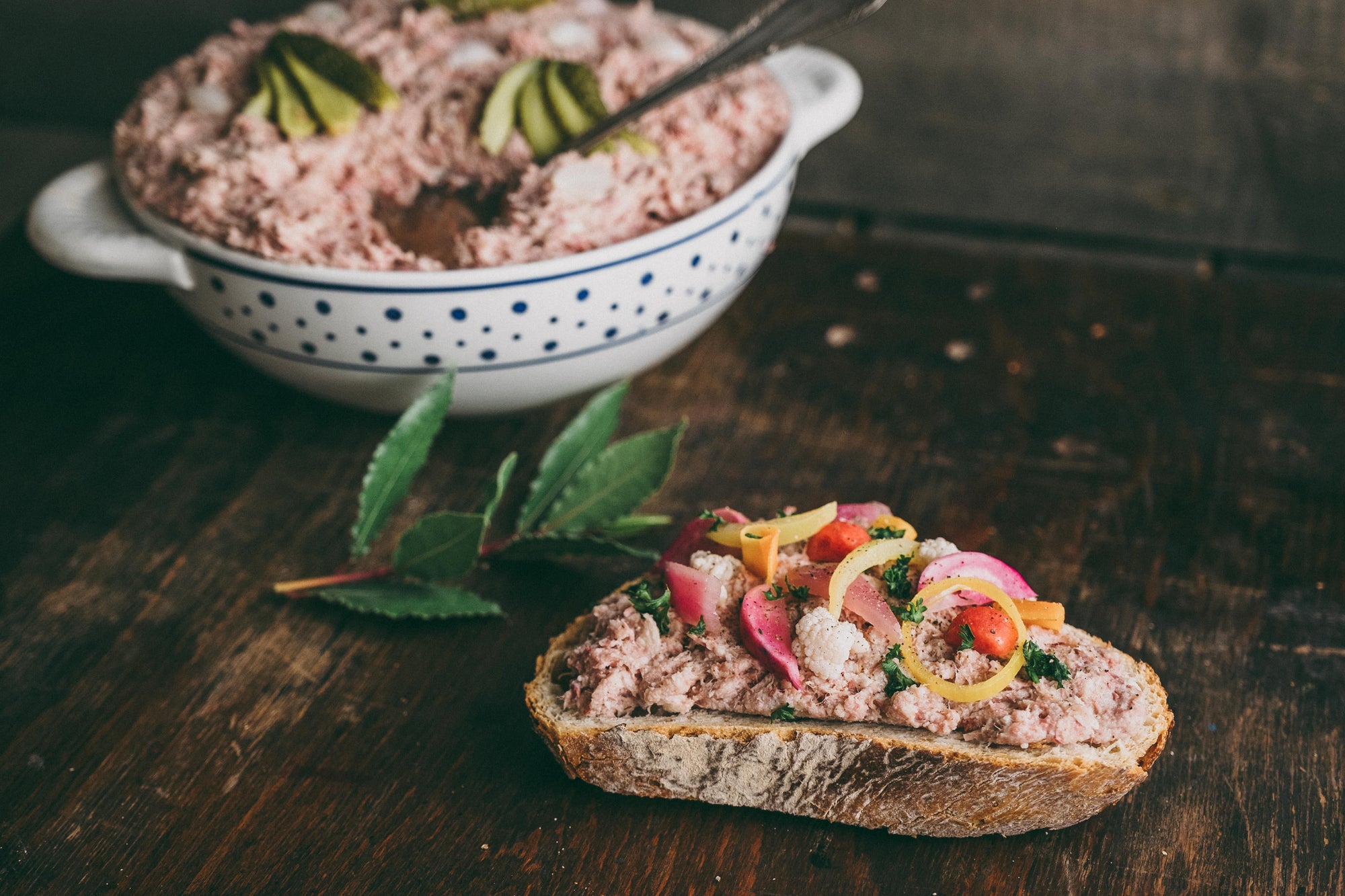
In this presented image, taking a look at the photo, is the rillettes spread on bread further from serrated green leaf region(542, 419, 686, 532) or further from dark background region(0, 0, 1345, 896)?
serrated green leaf region(542, 419, 686, 532)

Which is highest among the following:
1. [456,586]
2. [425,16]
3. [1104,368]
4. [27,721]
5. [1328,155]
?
[425,16]

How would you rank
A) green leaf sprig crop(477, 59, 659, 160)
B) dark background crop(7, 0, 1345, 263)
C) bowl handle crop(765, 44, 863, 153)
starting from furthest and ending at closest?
dark background crop(7, 0, 1345, 263) → bowl handle crop(765, 44, 863, 153) → green leaf sprig crop(477, 59, 659, 160)

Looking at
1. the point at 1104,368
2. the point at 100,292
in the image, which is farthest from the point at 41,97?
the point at 1104,368

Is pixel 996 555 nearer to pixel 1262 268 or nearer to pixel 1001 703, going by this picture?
pixel 1001 703

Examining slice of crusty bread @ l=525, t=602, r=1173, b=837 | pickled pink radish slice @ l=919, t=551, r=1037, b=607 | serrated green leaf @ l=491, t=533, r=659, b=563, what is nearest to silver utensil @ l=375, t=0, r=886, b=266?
serrated green leaf @ l=491, t=533, r=659, b=563

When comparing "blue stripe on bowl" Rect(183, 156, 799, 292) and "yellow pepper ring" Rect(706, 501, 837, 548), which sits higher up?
"blue stripe on bowl" Rect(183, 156, 799, 292)

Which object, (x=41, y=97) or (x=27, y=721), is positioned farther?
(x=41, y=97)

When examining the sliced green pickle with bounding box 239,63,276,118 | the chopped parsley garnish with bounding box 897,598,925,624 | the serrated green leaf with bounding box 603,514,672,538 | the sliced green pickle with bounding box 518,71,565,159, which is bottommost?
the serrated green leaf with bounding box 603,514,672,538

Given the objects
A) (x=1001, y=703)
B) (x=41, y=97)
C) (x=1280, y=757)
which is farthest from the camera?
(x=41, y=97)
